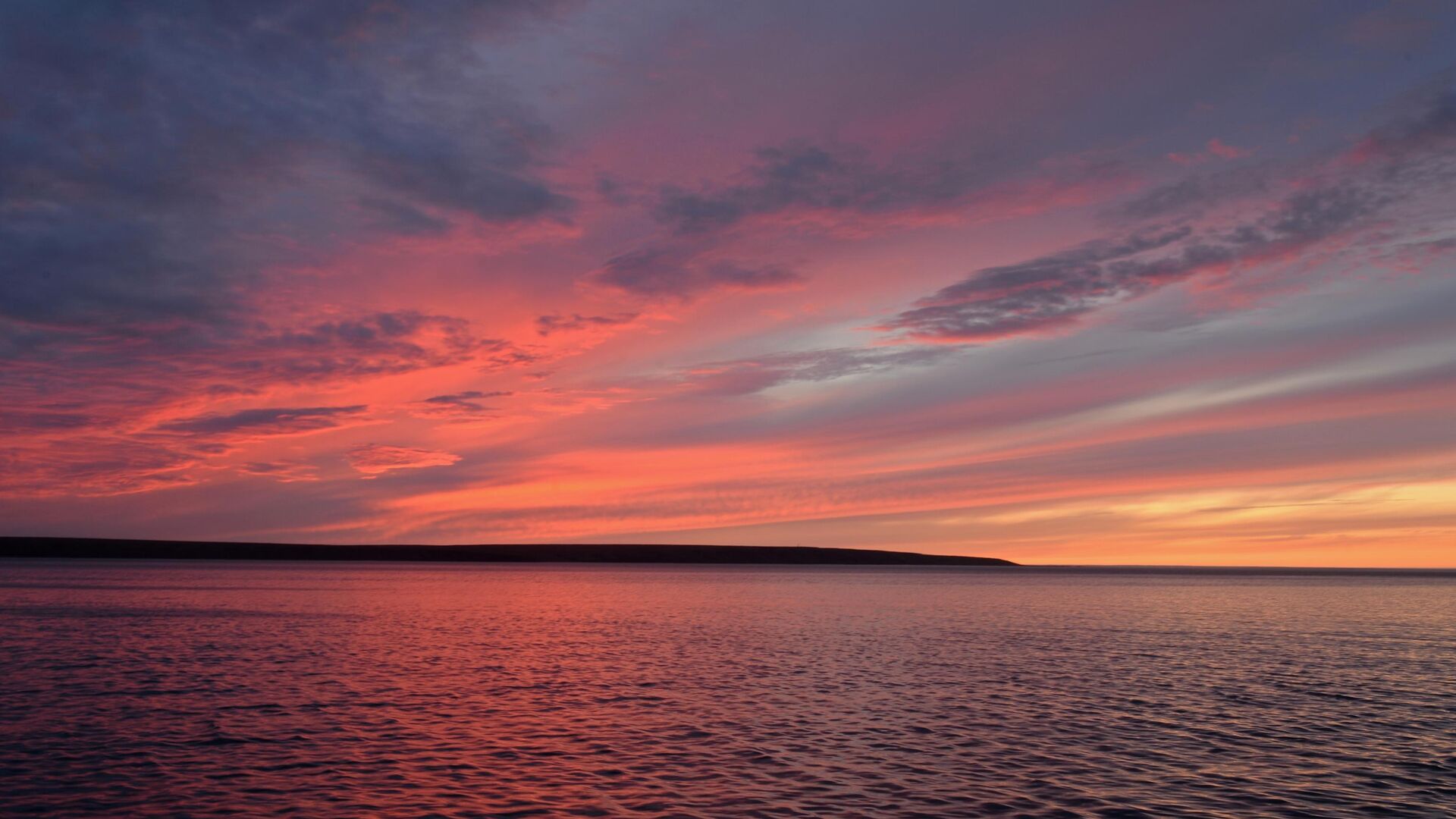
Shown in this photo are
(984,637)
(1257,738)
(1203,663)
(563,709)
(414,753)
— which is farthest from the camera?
(984,637)

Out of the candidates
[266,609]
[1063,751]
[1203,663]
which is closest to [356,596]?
[266,609]

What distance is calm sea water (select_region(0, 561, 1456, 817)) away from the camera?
952 inches

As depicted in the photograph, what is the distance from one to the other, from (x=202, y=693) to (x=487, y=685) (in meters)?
11.3

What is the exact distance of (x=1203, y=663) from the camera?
180 feet

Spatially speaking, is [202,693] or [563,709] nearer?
[563,709]

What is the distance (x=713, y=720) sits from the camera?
3462 cm

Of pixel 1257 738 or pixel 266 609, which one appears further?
pixel 266 609

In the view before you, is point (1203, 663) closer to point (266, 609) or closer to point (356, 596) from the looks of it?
point (266, 609)

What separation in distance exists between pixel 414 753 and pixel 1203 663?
44700 millimetres

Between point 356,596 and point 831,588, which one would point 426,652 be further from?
point 831,588

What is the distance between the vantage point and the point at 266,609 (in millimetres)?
93875

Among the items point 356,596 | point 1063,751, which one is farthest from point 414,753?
point 356,596

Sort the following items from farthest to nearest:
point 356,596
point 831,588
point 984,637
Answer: point 831,588
point 356,596
point 984,637

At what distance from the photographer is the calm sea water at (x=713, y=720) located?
24188 millimetres
